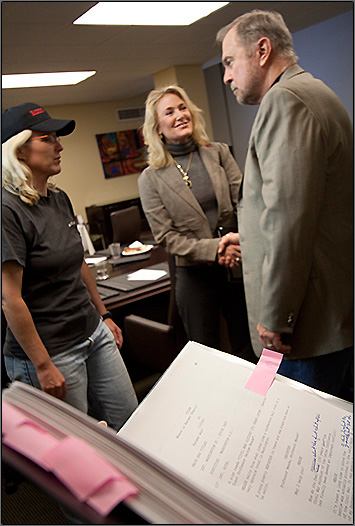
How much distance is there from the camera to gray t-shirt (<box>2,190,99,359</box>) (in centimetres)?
146

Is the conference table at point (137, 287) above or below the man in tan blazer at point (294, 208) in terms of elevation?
below

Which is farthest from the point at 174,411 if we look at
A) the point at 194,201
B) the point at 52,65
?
the point at 52,65

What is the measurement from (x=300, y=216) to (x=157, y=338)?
1.26 metres

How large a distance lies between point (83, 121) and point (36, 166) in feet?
27.0

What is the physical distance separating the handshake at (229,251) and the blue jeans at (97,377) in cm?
60

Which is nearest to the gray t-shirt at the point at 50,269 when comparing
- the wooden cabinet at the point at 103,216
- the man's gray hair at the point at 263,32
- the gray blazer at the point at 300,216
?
the gray blazer at the point at 300,216

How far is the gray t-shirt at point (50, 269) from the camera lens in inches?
57.4

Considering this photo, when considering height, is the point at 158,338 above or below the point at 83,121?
below

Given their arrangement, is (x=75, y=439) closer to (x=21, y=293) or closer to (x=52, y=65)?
(x=21, y=293)

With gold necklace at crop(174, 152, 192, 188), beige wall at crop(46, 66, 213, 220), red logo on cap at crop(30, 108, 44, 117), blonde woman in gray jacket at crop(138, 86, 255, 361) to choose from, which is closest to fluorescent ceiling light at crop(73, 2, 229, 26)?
blonde woman in gray jacket at crop(138, 86, 255, 361)

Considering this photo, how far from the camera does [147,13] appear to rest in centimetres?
430

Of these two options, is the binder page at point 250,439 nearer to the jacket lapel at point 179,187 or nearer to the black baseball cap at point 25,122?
the black baseball cap at point 25,122

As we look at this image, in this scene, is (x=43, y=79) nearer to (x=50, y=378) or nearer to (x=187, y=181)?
(x=187, y=181)

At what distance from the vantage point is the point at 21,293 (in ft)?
4.97
